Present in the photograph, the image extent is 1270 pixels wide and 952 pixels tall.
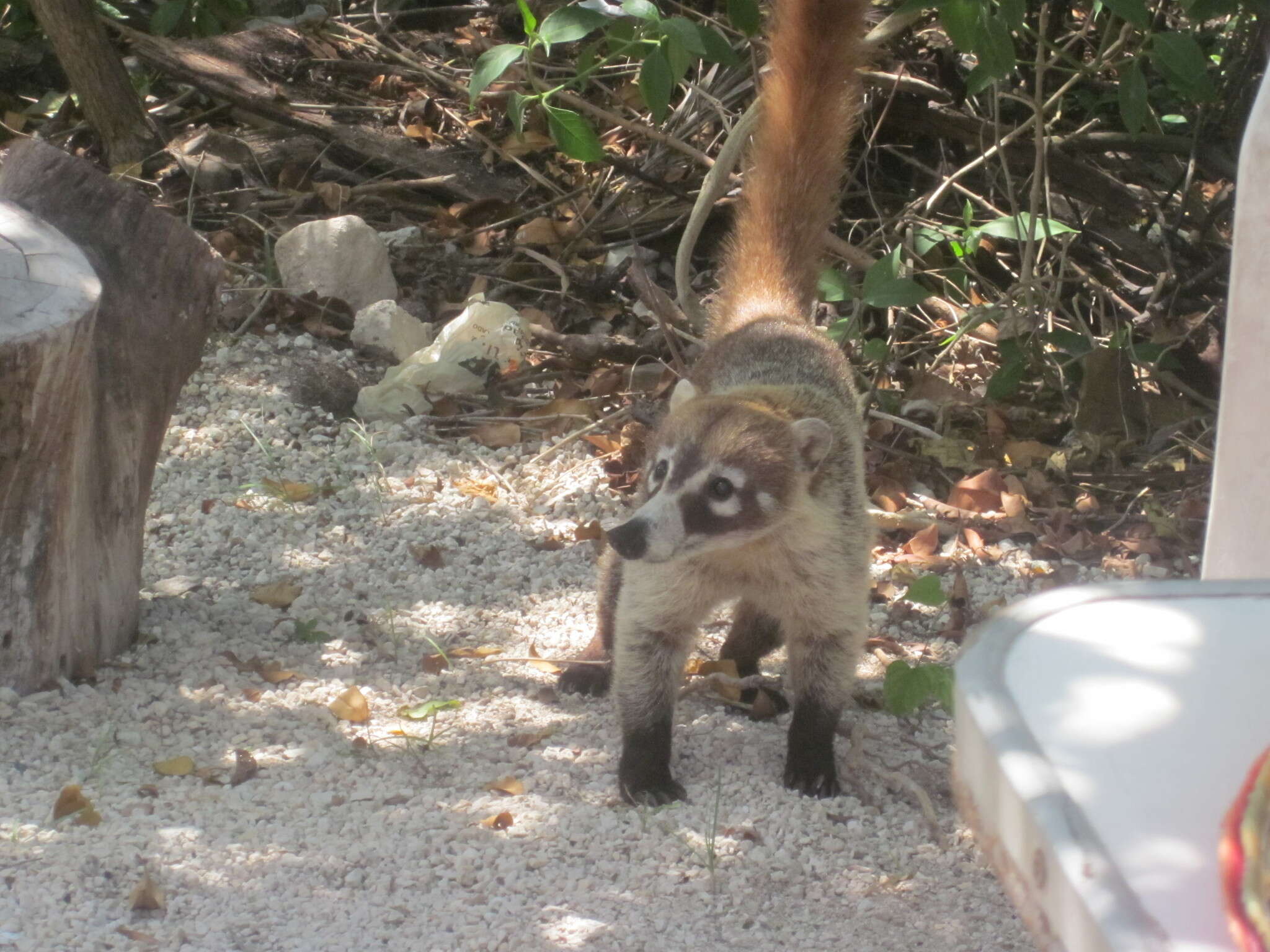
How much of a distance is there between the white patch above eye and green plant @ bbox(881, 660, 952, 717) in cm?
59

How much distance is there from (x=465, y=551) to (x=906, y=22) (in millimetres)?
2272

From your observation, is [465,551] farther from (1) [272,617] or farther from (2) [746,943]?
(2) [746,943]

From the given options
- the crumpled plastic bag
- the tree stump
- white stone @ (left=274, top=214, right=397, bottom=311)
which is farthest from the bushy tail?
white stone @ (left=274, top=214, right=397, bottom=311)

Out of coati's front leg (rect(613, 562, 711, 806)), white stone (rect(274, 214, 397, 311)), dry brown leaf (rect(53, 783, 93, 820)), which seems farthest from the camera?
white stone (rect(274, 214, 397, 311))

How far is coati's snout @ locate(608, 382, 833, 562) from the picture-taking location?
2.82 meters

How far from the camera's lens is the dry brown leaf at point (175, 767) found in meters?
2.86

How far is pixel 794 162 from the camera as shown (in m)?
3.75

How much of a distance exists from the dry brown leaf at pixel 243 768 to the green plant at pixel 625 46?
192 cm

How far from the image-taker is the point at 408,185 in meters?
6.05

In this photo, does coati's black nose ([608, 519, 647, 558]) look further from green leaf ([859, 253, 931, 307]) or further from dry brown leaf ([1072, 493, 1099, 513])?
dry brown leaf ([1072, 493, 1099, 513])

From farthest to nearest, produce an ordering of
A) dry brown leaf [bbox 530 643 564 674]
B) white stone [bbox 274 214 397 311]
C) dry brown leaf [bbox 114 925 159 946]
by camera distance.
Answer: white stone [bbox 274 214 397 311] → dry brown leaf [bbox 530 643 564 674] → dry brown leaf [bbox 114 925 159 946]

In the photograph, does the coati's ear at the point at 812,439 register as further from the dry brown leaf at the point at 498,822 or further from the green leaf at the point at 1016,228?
the green leaf at the point at 1016,228

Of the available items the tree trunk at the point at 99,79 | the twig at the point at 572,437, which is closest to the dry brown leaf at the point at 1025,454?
the twig at the point at 572,437

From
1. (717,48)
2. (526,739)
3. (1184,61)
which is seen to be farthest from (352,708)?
(1184,61)
